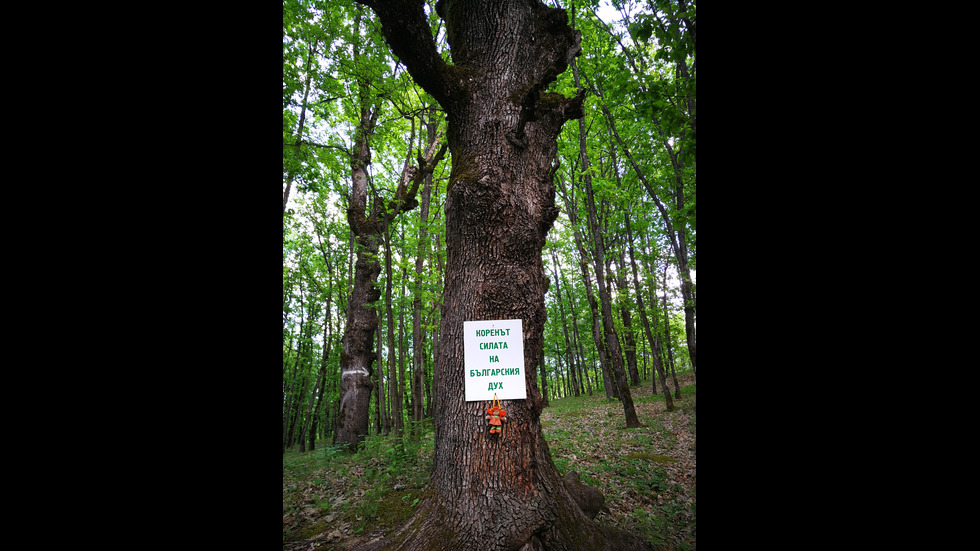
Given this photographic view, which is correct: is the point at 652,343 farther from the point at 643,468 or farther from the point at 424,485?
the point at 424,485

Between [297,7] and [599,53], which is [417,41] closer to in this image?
[297,7]

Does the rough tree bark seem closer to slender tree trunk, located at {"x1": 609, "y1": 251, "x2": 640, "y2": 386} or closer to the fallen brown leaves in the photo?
the fallen brown leaves

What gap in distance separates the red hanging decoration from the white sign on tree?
0.22 ft

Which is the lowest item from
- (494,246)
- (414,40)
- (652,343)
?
(652,343)

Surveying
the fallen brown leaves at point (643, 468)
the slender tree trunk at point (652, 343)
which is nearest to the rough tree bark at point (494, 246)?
the fallen brown leaves at point (643, 468)

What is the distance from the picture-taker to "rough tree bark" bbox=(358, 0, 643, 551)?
91.7 inches

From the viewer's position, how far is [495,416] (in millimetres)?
2414

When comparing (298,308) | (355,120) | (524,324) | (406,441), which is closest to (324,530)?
(406,441)

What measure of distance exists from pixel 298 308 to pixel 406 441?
51.4 ft

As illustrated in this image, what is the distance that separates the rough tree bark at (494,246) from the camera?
2.33 metres

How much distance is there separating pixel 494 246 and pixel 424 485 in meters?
3.57

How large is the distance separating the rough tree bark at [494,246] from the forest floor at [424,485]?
2.87 ft

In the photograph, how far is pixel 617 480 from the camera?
4871 mm

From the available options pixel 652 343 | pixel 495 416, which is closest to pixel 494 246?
pixel 495 416
